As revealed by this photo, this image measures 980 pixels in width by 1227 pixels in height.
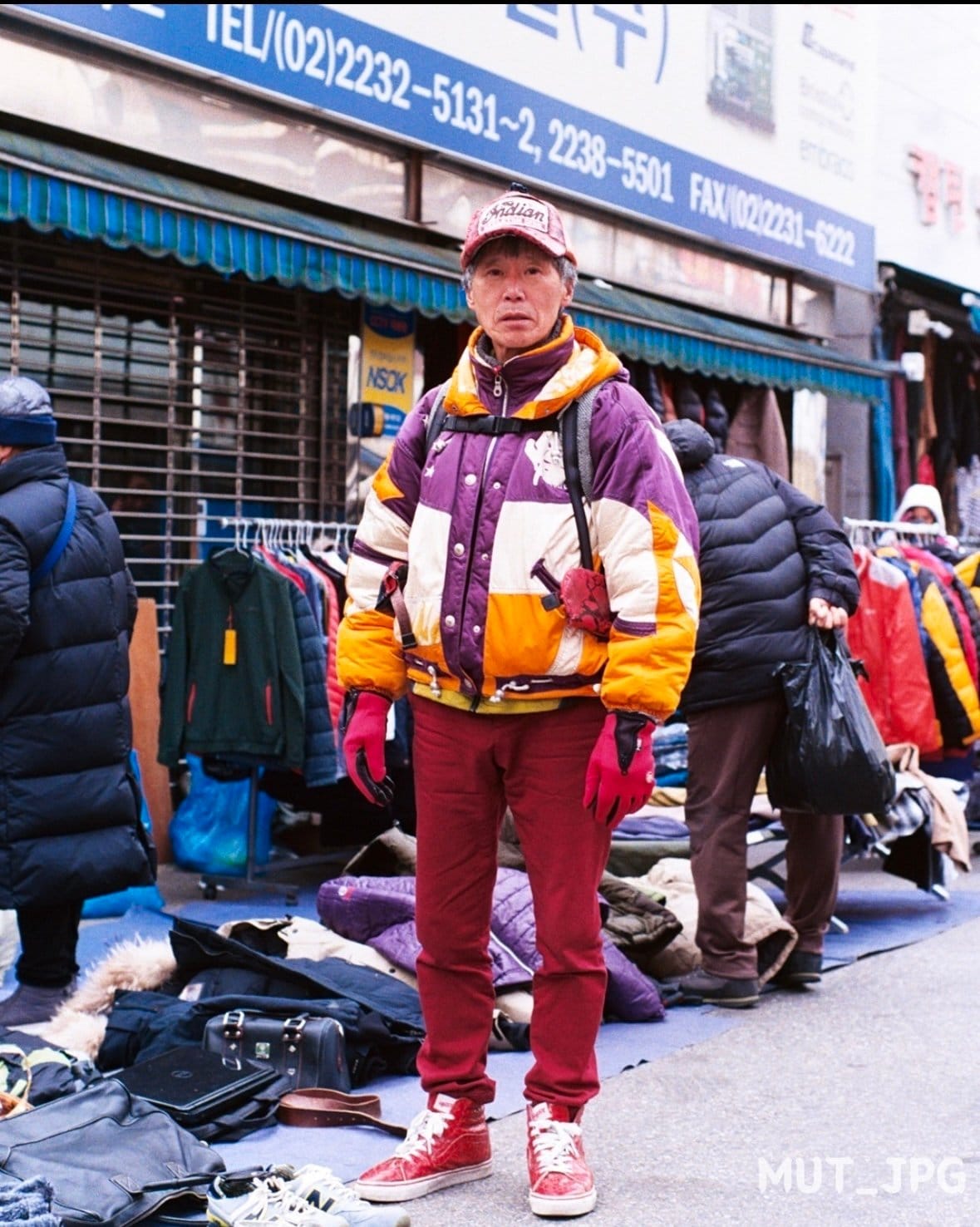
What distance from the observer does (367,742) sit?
410cm

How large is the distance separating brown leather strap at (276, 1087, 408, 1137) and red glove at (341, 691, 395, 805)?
91 centimetres

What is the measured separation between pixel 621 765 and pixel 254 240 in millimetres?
4526

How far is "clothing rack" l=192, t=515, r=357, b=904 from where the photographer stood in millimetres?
7715

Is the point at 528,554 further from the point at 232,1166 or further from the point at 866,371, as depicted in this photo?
the point at 866,371

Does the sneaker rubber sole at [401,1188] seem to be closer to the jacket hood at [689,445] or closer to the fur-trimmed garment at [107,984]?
the fur-trimmed garment at [107,984]

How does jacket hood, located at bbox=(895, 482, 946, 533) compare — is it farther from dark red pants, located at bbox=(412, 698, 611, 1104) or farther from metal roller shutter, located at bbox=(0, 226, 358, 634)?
dark red pants, located at bbox=(412, 698, 611, 1104)

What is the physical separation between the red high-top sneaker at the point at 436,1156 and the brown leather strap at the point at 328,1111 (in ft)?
1.32

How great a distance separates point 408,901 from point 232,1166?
1630 mm

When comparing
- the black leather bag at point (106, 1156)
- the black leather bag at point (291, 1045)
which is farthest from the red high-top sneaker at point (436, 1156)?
the black leather bag at point (291, 1045)

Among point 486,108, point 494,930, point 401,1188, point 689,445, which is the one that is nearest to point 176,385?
point 486,108

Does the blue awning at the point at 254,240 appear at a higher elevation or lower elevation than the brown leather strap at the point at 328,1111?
higher

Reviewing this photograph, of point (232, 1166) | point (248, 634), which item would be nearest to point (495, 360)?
point (232, 1166)

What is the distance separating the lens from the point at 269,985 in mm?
5098

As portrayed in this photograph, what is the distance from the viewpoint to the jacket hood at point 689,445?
5934mm
